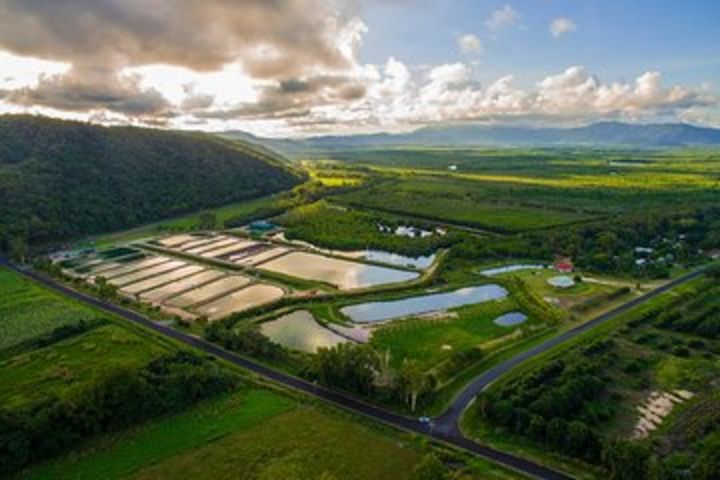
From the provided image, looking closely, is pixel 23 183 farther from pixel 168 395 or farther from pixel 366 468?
pixel 366 468

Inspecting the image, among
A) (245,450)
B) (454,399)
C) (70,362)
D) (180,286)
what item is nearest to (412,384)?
(454,399)

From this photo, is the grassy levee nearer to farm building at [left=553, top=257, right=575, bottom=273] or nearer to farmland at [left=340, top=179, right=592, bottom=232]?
farm building at [left=553, top=257, right=575, bottom=273]

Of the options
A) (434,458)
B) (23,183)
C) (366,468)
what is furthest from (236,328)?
(23,183)

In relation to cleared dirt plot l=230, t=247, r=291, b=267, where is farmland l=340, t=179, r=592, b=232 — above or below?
above

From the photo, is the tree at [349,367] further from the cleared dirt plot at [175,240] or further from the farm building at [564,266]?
the cleared dirt plot at [175,240]

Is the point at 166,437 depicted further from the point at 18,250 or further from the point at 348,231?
the point at 348,231

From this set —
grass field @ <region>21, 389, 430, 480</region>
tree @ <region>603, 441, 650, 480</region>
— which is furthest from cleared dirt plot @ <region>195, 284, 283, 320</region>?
tree @ <region>603, 441, 650, 480</region>

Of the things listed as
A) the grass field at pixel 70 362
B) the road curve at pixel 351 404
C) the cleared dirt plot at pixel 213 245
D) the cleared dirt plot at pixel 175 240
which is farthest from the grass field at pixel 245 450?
the cleared dirt plot at pixel 175 240
